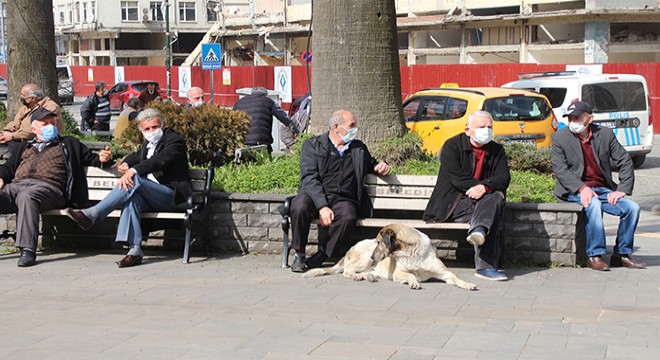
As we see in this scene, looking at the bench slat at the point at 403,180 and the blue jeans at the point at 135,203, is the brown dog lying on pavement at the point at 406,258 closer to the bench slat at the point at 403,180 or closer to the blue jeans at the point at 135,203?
the bench slat at the point at 403,180

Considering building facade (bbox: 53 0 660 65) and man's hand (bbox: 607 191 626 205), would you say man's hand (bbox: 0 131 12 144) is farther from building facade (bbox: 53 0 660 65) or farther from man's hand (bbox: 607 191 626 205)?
building facade (bbox: 53 0 660 65)

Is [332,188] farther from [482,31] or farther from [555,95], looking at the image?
[482,31]

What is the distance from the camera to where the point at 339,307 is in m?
7.05

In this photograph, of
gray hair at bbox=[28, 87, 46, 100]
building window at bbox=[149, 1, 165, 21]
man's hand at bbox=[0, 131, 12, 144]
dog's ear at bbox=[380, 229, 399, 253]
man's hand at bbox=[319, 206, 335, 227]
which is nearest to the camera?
dog's ear at bbox=[380, 229, 399, 253]

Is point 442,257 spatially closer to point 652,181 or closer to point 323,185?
point 323,185

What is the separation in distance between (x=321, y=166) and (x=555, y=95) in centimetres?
1185

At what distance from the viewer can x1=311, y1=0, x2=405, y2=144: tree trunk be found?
9.93 m

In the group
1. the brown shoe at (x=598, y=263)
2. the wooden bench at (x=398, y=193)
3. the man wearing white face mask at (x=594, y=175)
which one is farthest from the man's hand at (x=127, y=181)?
the brown shoe at (x=598, y=263)

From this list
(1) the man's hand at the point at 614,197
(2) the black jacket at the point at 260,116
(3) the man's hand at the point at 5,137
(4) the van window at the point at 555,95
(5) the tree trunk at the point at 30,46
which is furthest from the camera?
(4) the van window at the point at 555,95

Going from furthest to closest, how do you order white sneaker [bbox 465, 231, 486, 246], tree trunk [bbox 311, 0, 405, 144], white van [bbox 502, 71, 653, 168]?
1. white van [bbox 502, 71, 653, 168]
2. tree trunk [bbox 311, 0, 405, 144]
3. white sneaker [bbox 465, 231, 486, 246]

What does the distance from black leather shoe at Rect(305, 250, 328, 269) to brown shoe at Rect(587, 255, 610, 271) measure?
2.25m

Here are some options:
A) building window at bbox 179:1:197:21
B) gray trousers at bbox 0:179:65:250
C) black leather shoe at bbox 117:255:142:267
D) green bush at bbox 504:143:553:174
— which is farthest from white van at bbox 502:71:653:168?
building window at bbox 179:1:197:21

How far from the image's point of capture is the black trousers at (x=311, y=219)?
8305 millimetres

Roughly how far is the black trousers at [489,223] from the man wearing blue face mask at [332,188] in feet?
3.29
